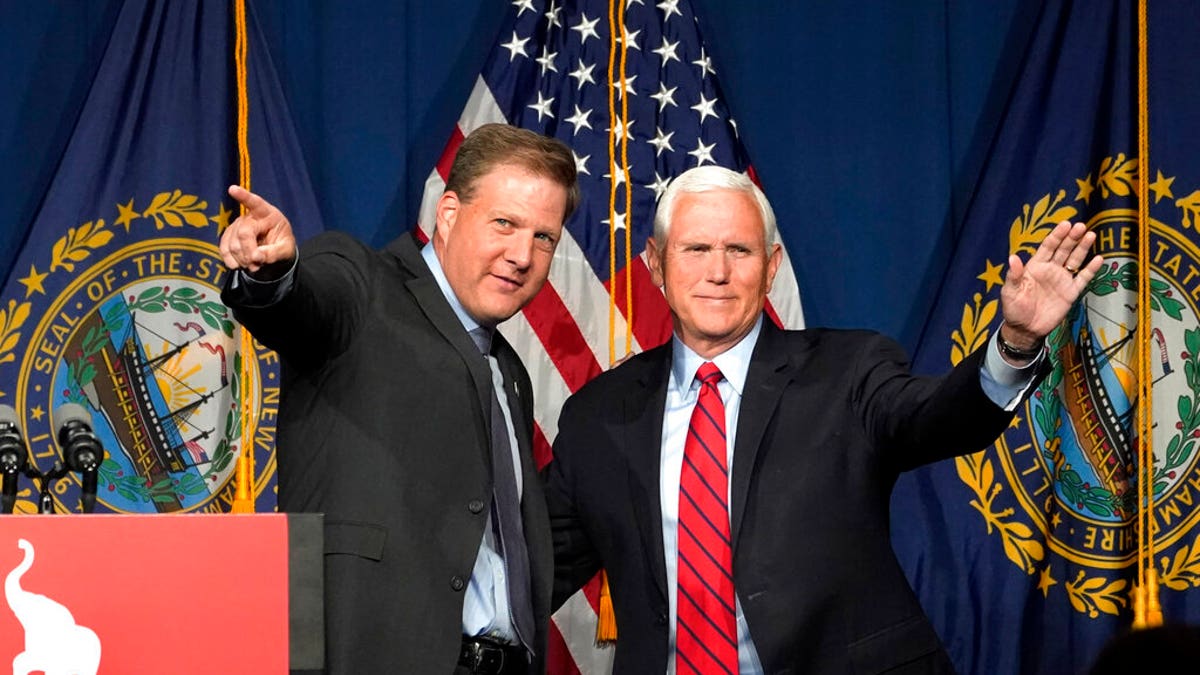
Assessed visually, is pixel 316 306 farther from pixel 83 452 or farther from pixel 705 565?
pixel 705 565

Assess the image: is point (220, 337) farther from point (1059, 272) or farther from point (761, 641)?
point (1059, 272)

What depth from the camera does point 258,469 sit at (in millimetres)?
3590

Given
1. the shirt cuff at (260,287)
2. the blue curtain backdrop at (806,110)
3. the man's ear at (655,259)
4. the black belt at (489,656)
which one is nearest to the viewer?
the shirt cuff at (260,287)

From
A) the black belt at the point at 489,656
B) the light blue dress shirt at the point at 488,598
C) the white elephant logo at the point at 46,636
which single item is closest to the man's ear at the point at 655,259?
the light blue dress shirt at the point at 488,598

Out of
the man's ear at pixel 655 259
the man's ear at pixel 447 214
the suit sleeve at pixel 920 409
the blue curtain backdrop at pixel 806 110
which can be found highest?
the blue curtain backdrop at pixel 806 110

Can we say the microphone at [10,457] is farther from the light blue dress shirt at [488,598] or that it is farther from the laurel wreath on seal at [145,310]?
the laurel wreath on seal at [145,310]

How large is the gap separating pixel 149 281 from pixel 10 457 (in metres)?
1.59

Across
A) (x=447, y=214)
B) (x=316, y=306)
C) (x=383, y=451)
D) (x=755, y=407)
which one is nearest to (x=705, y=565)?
(x=755, y=407)

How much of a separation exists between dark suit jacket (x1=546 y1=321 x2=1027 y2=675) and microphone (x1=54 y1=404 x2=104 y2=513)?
107 centimetres

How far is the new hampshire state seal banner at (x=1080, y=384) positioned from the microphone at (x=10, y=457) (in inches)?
87.9

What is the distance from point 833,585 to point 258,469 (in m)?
1.49

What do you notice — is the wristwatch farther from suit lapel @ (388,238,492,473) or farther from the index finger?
the index finger

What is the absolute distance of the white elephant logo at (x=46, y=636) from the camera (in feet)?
5.83

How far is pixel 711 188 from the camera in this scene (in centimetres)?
298
